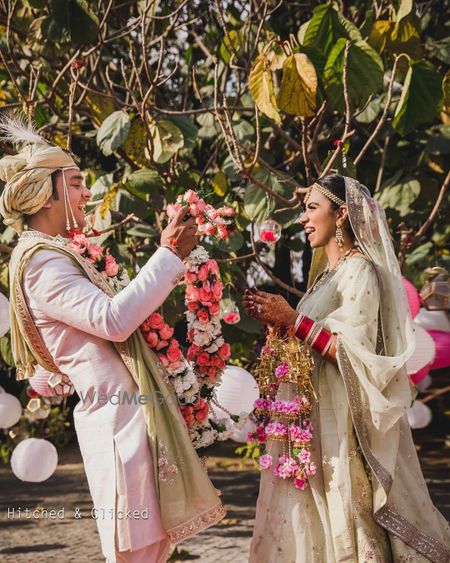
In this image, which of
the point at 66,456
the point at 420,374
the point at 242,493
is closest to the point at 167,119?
the point at 420,374

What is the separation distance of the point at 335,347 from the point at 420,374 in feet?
5.69

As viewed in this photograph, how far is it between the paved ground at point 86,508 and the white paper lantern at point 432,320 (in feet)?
5.31

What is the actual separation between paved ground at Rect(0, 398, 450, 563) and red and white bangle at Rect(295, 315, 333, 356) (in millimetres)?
2197

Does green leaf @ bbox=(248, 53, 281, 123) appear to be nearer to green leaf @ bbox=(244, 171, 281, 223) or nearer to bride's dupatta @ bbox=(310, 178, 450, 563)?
green leaf @ bbox=(244, 171, 281, 223)

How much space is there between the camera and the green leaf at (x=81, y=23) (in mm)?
4320

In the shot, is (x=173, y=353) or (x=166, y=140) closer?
(x=173, y=353)

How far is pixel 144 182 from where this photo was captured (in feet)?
14.2

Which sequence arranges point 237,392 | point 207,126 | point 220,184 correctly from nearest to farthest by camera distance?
point 237,392 < point 220,184 < point 207,126

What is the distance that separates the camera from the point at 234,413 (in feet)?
12.1

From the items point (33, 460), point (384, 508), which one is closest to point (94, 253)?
point (384, 508)

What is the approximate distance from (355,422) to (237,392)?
0.95m

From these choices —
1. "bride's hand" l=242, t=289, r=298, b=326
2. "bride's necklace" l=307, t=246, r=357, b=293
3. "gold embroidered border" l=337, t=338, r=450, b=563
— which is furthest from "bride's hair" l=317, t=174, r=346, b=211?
"gold embroidered border" l=337, t=338, r=450, b=563

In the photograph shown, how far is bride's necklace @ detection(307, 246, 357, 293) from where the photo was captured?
3.08m

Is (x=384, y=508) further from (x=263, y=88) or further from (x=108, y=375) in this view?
(x=263, y=88)
